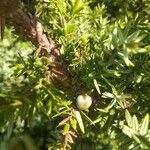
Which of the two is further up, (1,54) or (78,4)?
(78,4)

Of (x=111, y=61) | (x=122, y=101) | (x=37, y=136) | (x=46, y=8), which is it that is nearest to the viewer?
(x=111, y=61)

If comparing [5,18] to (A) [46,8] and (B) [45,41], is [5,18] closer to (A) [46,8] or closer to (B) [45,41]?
(B) [45,41]

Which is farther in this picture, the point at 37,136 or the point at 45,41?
the point at 37,136

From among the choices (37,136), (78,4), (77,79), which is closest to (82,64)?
(77,79)

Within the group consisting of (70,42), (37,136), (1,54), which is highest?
(70,42)

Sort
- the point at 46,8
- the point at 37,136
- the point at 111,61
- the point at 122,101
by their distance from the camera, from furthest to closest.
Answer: the point at 37,136 → the point at 46,8 → the point at 122,101 → the point at 111,61

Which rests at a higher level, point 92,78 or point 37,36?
point 37,36

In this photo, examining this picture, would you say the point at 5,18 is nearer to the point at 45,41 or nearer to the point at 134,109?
the point at 45,41
